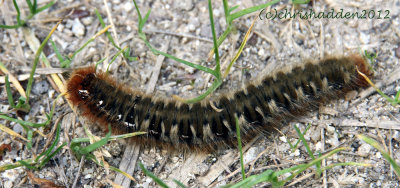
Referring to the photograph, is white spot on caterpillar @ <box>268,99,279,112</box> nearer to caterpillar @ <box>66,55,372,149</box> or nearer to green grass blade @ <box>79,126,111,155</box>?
caterpillar @ <box>66,55,372,149</box>

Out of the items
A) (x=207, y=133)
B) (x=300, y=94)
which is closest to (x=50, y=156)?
(x=207, y=133)

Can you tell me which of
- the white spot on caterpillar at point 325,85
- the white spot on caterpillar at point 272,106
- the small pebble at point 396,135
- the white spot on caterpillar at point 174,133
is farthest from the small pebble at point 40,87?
the small pebble at point 396,135

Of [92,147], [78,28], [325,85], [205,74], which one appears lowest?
[92,147]

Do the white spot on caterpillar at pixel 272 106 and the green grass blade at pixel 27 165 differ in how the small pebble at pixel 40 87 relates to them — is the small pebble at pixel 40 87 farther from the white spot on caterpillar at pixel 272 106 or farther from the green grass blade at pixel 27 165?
the white spot on caterpillar at pixel 272 106

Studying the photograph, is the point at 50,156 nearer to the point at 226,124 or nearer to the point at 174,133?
the point at 174,133

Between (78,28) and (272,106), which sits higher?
(78,28)

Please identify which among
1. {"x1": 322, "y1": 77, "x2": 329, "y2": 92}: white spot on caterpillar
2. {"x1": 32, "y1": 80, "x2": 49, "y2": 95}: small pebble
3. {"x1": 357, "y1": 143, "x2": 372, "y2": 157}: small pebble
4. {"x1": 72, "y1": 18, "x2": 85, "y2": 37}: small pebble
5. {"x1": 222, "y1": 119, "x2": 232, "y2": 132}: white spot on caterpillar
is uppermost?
{"x1": 72, "y1": 18, "x2": 85, "y2": 37}: small pebble

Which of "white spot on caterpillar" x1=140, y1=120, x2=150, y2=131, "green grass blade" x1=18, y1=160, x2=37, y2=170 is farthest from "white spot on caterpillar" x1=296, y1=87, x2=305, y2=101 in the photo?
"green grass blade" x1=18, y1=160, x2=37, y2=170

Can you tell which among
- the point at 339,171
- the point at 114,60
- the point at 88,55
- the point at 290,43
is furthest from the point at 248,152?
the point at 88,55
